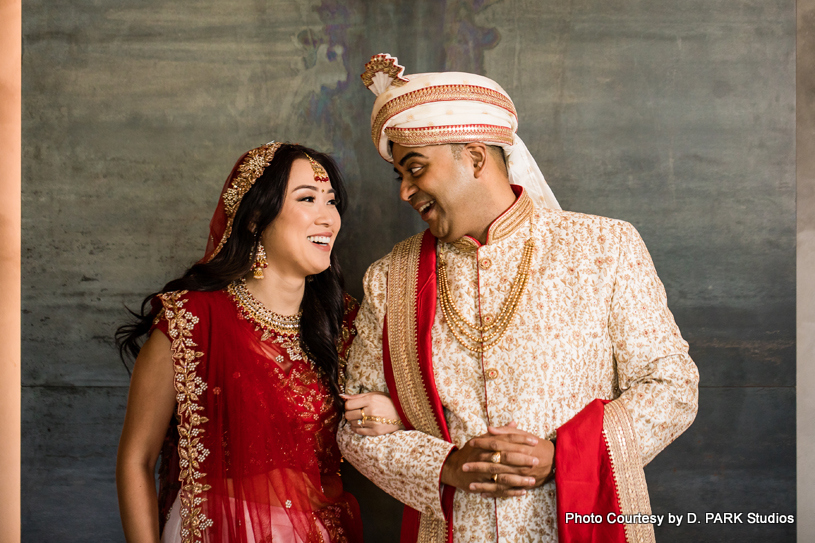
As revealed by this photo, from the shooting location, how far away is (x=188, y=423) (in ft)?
6.46

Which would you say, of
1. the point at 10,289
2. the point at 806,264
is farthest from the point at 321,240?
the point at 806,264

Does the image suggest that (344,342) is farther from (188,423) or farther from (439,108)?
(439,108)

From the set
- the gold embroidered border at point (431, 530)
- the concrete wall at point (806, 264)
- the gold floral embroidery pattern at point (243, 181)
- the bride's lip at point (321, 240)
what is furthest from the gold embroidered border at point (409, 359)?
the concrete wall at point (806, 264)

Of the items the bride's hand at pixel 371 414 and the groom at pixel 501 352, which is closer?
the groom at pixel 501 352

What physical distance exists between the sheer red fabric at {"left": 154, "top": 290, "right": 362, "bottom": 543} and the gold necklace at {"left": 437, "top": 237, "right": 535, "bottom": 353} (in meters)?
0.59

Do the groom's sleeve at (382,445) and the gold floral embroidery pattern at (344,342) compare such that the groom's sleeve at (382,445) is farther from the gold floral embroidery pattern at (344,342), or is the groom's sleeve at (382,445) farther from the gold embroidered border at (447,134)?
the gold embroidered border at (447,134)

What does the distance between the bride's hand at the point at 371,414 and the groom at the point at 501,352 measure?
0.03 metres

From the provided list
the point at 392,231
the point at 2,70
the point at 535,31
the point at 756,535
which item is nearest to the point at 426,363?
the point at 392,231

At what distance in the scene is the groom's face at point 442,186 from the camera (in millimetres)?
1878

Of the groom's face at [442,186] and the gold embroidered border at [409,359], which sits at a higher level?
the groom's face at [442,186]

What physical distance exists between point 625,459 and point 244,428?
1.18 meters

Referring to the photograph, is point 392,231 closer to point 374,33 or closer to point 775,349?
point 374,33

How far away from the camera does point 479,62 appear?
2592mm

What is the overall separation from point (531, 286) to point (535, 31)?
1324 millimetres
